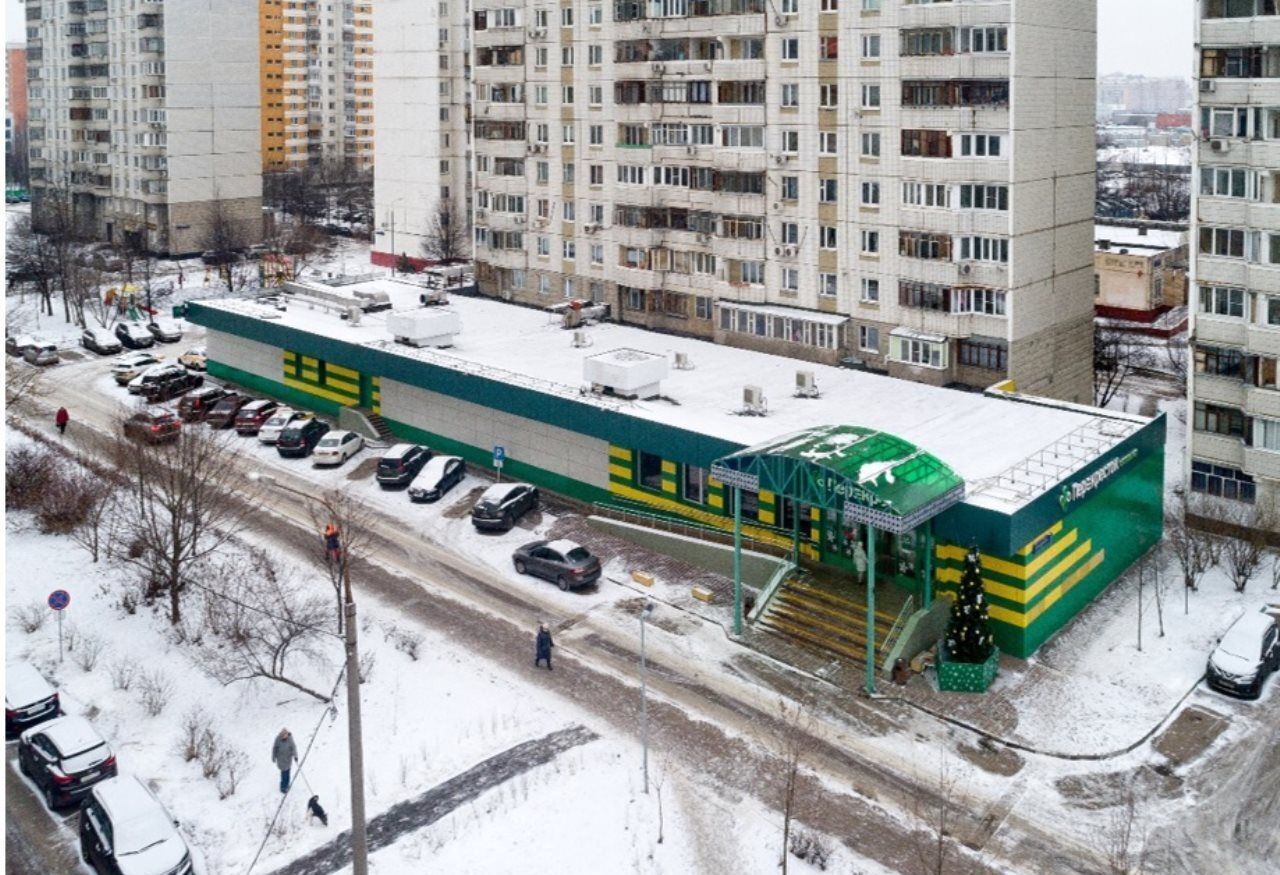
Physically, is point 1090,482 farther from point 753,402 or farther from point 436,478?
point 436,478

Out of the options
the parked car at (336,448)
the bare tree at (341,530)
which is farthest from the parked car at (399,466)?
the parked car at (336,448)

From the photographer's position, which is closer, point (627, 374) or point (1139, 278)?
point (627, 374)

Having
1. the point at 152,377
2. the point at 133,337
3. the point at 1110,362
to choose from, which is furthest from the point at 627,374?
the point at 133,337

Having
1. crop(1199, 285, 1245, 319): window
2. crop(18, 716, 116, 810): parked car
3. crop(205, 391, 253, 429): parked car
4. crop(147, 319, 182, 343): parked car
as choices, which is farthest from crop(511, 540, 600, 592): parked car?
crop(147, 319, 182, 343): parked car

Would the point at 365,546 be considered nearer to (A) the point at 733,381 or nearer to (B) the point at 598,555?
(B) the point at 598,555

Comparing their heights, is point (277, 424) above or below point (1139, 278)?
below

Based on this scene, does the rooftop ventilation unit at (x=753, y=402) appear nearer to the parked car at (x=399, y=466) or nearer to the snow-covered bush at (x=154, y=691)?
the parked car at (x=399, y=466)

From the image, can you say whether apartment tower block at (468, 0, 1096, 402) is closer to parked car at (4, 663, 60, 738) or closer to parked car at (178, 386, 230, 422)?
parked car at (178, 386, 230, 422)
